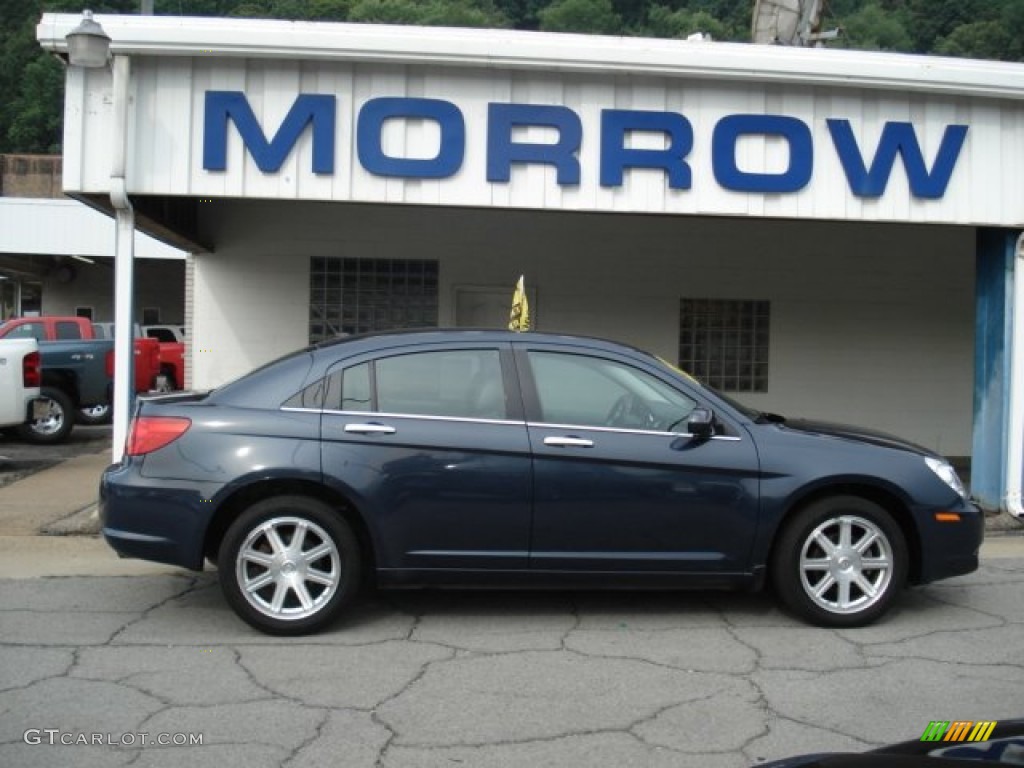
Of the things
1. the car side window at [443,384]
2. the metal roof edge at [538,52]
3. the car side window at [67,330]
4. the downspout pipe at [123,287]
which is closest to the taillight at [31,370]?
the car side window at [67,330]

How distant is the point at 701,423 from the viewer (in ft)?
17.6

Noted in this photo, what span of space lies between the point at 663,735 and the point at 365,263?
8761 mm

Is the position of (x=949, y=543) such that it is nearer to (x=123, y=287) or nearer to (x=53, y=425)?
(x=123, y=287)

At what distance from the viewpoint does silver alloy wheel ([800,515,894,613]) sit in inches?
218

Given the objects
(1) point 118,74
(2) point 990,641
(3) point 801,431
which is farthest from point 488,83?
(2) point 990,641

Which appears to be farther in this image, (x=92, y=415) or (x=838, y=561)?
(x=92, y=415)

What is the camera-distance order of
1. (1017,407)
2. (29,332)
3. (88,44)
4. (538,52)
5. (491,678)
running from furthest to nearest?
1. (29,332)
2. (1017,407)
3. (538,52)
4. (88,44)
5. (491,678)

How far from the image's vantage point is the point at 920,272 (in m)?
12.6

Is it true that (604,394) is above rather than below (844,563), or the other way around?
above

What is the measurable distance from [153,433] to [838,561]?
3.74m

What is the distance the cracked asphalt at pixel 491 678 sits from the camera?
400cm

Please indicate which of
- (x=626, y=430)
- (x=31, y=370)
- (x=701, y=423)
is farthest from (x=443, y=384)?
(x=31, y=370)

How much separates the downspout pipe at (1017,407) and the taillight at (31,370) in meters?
10.4

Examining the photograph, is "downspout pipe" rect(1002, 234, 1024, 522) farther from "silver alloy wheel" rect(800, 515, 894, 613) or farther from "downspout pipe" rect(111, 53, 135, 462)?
"downspout pipe" rect(111, 53, 135, 462)
